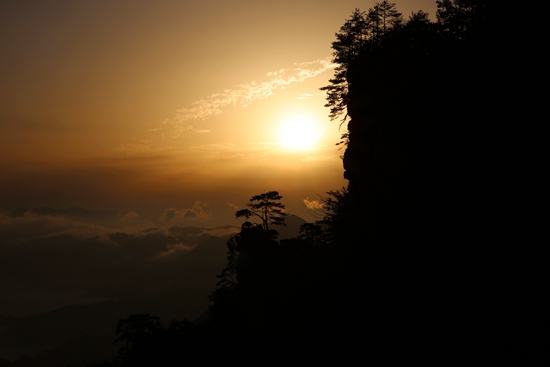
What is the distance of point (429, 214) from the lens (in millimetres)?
32531

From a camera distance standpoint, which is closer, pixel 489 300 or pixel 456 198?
pixel 489 300

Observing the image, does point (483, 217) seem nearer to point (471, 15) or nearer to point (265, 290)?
point (471, 15)

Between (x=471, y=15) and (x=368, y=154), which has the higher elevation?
A: (x=471, y=15)

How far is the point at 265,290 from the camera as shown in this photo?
4884cm

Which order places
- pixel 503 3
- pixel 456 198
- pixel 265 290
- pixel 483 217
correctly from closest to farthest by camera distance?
pixel 483 217, pixel 456 198, pixel 503 3, pixel 265 290

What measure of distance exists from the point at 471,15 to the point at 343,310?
114ft

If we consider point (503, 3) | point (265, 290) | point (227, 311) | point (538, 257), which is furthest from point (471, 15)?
point (227, 311)

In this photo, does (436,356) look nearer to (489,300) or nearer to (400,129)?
(489,300)

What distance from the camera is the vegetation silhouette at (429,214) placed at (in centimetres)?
2512

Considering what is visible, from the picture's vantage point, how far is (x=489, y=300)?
2481cm

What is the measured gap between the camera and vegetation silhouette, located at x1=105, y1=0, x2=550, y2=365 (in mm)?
25125

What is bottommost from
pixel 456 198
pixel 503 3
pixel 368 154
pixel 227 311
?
pixel 227 311

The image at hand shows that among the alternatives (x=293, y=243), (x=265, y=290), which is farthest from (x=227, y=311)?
(x=293, y=243)

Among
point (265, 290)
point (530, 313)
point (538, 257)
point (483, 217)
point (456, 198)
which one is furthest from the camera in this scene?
point (265, 290)
